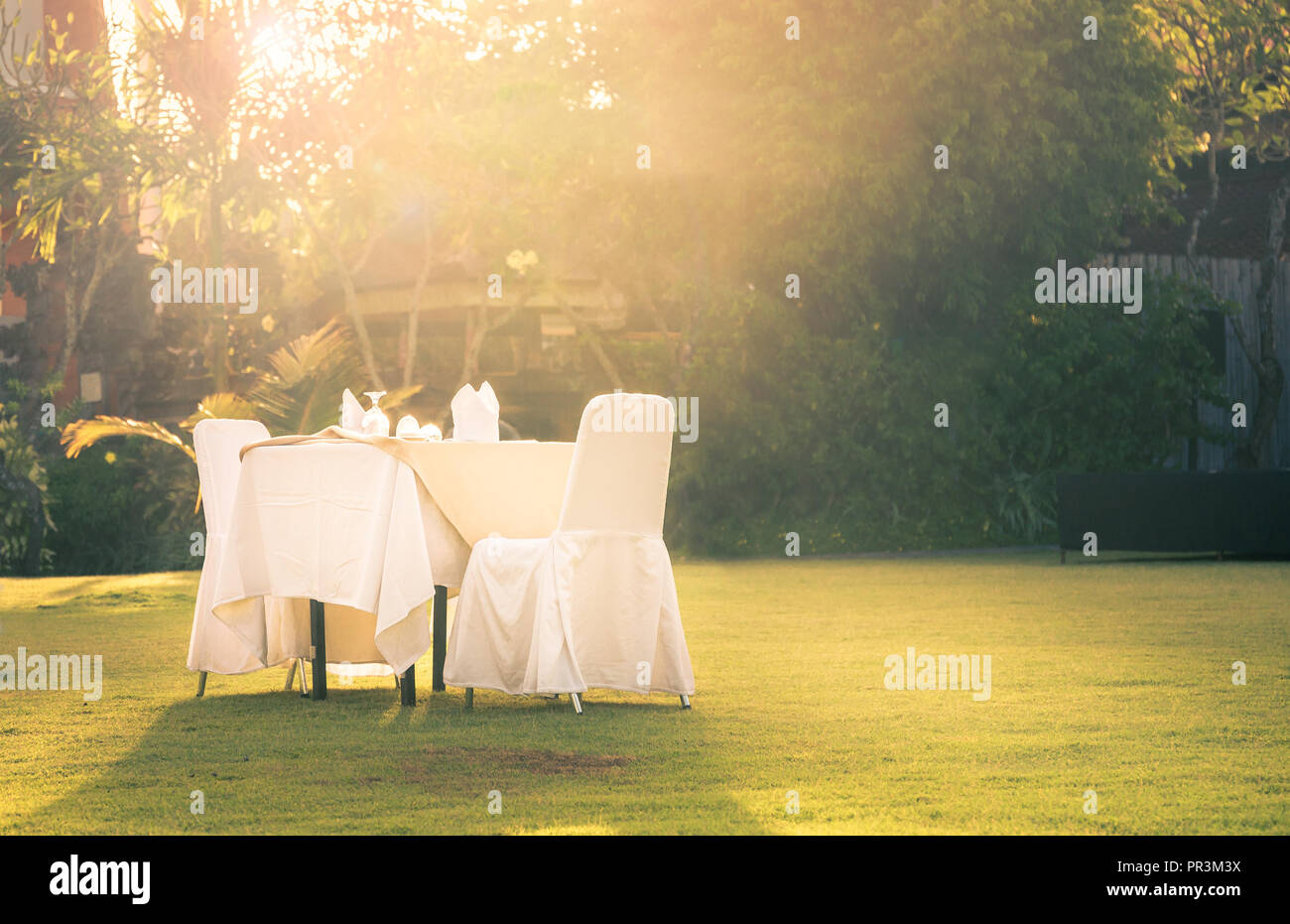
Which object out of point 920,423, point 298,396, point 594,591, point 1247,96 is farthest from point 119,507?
point 1247,96

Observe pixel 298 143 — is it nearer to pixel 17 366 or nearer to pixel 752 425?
pixel 17 366

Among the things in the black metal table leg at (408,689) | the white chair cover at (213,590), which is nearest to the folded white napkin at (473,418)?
the white chair cover at (213,590)

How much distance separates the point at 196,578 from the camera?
12.9m

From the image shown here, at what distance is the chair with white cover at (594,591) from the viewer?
555 centimetres

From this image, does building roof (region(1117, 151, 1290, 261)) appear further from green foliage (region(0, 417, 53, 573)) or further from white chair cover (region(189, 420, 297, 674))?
white chair cover (region(189, 420, 297, 674))

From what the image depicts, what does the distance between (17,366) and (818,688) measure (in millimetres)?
16341

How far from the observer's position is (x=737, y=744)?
4926 millimetres

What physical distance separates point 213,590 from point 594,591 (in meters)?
1.75

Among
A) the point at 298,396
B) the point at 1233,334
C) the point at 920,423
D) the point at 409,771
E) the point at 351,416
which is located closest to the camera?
the point at 409,771

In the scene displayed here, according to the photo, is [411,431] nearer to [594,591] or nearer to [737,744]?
[594,591]

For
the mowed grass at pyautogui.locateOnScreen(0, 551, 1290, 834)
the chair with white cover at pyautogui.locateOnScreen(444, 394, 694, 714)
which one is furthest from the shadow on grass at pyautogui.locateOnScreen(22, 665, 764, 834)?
the chair with white cover at pyautogui.locateOnScreen(444, 394, 694, 714)

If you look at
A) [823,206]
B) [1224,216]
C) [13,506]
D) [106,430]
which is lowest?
[13,506]

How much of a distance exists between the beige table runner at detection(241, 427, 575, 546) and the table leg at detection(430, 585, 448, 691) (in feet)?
0.96
